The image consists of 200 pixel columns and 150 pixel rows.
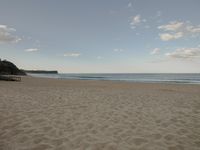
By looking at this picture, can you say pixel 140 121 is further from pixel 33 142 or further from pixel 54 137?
pixel 33 142

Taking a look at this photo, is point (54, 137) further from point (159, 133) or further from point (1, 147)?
point (159, 133)

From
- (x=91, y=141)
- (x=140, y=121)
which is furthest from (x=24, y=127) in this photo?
(x=140, y=121)

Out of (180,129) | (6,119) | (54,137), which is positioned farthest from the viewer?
Answer: (6,119)

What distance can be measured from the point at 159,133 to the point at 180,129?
0.77m

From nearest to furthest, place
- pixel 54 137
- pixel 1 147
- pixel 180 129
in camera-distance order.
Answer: pixel 1 147 < pixel 54 137 < pixel 180 129

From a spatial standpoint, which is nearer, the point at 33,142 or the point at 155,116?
the point at 33,142

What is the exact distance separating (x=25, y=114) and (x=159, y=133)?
438 centimetres

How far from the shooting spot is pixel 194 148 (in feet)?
13.0

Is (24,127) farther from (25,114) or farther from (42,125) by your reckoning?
(25,114)

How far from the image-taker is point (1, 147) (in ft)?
12.5

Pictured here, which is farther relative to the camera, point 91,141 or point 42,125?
point 42,125

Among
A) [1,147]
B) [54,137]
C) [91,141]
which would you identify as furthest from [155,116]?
[1,147]

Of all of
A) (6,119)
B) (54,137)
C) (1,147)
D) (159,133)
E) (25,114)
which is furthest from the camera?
(25,114)

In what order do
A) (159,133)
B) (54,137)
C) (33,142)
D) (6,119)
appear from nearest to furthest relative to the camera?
1. (33,142)
2. (54,137)
3. (159,133)
4. (6,119)
